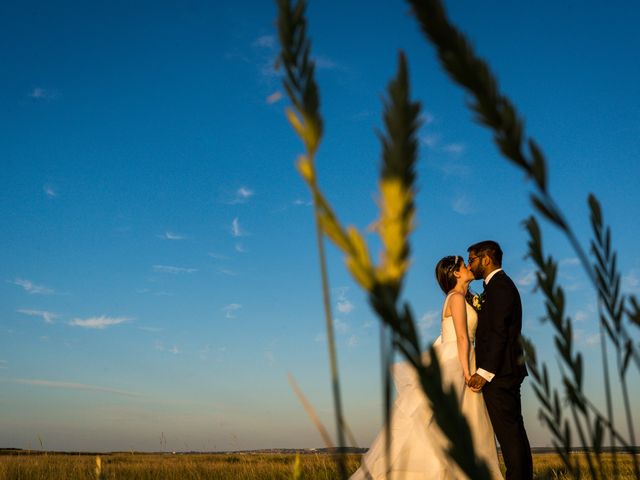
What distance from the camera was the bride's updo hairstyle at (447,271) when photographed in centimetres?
803

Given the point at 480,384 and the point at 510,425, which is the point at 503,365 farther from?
the point at 510,425

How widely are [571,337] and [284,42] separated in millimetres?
748

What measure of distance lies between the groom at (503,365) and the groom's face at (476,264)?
15cm

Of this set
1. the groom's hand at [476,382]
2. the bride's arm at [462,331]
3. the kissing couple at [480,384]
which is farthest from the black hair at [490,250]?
the groom's hand at [476,382]

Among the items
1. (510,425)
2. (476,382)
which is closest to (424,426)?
(476,382)

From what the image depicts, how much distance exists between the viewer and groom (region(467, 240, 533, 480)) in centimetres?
659

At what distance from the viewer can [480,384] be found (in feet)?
23.1

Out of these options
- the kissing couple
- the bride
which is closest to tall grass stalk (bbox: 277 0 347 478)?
the kissing couple

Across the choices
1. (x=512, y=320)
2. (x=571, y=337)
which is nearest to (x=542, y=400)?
(x=571, y=337)

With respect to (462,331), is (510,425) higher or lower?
lower

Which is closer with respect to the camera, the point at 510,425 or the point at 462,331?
the point at 510,425

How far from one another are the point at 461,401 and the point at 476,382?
385 millimetres

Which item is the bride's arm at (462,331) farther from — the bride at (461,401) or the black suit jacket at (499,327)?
the black suit jacket at (499,327)

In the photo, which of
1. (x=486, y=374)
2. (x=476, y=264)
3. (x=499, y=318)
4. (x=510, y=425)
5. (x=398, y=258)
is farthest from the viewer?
(x=476, y=264)
